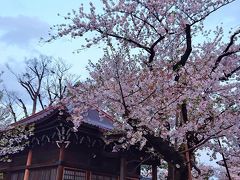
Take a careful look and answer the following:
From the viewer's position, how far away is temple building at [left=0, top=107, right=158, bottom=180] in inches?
395

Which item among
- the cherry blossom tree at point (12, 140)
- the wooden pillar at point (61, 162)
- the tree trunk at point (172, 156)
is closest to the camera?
the tree trunk at point (172, 156)

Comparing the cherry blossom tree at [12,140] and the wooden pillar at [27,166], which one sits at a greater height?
the cherry blossom tree at [12,140]

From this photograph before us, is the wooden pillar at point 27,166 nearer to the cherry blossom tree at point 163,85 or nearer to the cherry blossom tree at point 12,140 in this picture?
the cherry blossom tree at point 12,140

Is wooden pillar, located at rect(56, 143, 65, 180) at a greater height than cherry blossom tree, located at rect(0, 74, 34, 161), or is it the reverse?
cherry blossom tree, located at rect(0, 74, 34, 161)

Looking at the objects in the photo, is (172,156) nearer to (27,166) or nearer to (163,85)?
(163,85)

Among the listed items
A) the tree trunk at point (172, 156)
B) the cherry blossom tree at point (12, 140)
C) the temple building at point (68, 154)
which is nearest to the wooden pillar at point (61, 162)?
the temple building at point (68, 154)

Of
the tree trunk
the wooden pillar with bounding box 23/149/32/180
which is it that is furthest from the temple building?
the tree trunk

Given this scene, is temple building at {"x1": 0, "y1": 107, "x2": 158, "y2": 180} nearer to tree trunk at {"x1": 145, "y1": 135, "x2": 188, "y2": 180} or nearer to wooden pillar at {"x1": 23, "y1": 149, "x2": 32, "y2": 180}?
wooden pillar at {"x1": 23, "y1": 149, "x2": 32, "y2": 180}

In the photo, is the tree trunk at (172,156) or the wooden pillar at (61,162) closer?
the tree trunk at (172,156)

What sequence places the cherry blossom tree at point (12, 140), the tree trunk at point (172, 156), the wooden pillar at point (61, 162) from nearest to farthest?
the tree trunk at point (172, 156)
the wooden pillar at point (61, 162)
the cherry blossom tree at point (12, 140)

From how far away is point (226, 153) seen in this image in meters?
10.2

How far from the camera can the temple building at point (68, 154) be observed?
32.9 feet

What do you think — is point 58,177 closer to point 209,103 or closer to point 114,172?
point 114,172

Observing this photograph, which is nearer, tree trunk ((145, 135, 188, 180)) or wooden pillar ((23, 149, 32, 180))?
tree trunk ((145, 135, 188, 180))
